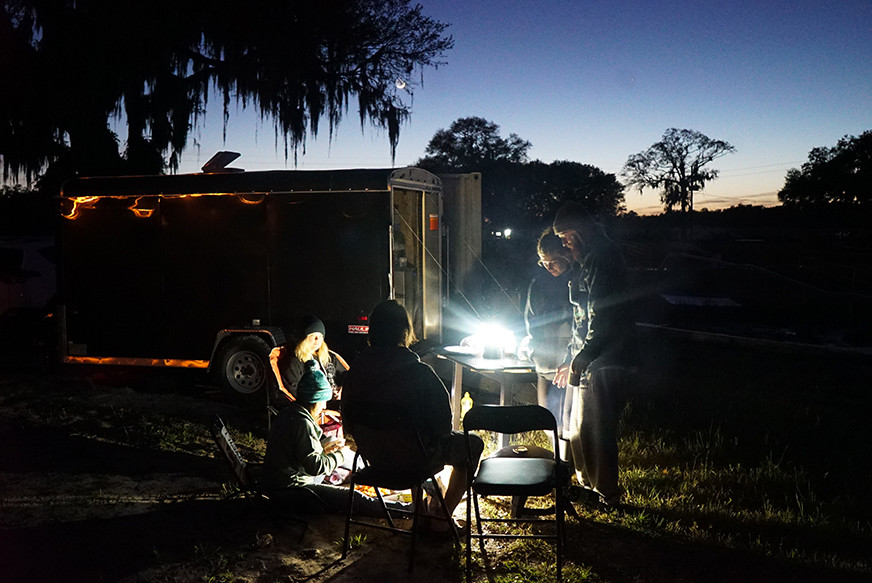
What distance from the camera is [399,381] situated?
393 cm

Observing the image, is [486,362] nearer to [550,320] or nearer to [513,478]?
[550,320]

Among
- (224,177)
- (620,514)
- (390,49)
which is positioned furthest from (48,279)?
(620,514)

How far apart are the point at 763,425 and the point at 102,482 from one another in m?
6.03

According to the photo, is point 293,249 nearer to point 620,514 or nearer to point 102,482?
point 102,482

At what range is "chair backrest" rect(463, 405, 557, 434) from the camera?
3938 millimetres

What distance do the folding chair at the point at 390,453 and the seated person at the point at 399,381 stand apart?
0.06 meters

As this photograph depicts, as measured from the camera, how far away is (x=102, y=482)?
5.35 metres

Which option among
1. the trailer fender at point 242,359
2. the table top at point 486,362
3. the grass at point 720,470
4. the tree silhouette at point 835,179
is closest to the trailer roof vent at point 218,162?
the trailer fender at point 242,359

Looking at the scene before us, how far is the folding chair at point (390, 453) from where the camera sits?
3855 mm

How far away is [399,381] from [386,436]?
0.33m

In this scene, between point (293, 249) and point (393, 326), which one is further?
point (293, 249)

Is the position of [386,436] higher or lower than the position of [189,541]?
higher

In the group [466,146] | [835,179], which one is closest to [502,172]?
[466,146]

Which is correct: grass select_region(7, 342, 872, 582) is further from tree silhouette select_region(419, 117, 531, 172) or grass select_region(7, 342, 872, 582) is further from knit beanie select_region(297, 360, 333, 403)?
tree silhouette select_region(419, 117, 531, 172)
